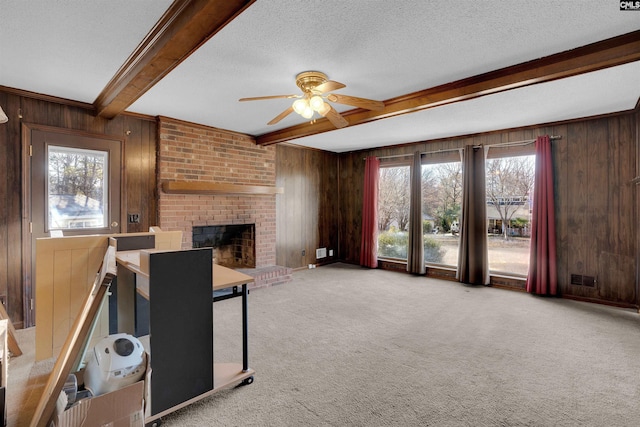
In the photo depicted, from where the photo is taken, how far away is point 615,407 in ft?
6.31

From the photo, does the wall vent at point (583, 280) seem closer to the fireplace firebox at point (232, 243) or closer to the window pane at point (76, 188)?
the fireplace firebox at point (232, 243)

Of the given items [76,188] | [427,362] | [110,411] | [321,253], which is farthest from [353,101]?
[321,253]

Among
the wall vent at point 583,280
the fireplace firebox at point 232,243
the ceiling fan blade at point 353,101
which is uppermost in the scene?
the ceiling fan blade at point 353,101

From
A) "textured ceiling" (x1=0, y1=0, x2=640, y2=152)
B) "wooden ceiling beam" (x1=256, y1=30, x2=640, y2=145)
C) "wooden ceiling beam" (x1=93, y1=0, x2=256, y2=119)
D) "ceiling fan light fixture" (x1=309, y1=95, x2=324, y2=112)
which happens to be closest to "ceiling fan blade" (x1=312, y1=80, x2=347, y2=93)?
"ceiling fan light fixture" (x1=309, y1=95, x2=324, y2=112)

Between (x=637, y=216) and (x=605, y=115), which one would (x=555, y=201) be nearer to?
(x=637, y=216)

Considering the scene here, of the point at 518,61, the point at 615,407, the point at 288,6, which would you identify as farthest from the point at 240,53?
the point at 615,407

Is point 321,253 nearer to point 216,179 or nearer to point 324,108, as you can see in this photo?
point 216,179

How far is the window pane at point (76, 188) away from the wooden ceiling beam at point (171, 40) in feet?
3.39

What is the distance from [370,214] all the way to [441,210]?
4.36 ft

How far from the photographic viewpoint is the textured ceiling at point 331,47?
1834 millimetres

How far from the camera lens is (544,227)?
4.21 metres

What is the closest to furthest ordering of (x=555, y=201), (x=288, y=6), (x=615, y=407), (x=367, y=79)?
(x=288, y=6)
(x=615, y=407)
(x=367, y=79)
(x=555, y=201)

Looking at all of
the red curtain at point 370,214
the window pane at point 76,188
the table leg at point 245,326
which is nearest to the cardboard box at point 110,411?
the table leg at point 245,326

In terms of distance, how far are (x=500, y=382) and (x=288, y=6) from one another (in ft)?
9.37
